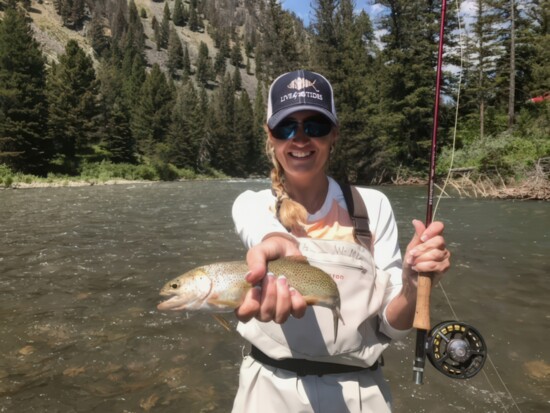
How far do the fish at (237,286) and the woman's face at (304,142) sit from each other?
56cm

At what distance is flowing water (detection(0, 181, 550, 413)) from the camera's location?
13.5ft

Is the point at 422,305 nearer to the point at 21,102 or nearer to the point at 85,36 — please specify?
the point at 21,102

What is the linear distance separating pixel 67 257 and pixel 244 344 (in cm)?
603

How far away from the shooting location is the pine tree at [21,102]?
1567 inches

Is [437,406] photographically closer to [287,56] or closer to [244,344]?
[244,344]

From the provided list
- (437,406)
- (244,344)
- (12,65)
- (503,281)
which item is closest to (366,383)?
(437,406)

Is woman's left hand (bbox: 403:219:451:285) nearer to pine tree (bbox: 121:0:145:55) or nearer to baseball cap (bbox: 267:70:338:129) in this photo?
baseball cap (bbox: 267:70:338:129)

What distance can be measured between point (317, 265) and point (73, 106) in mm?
55881

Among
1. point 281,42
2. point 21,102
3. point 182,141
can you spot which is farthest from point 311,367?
point 182,141

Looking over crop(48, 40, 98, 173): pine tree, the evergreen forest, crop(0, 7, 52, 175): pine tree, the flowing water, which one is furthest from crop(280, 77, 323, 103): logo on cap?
crop(48, 40, 98, 173): pine tree

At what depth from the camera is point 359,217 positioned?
2.30 metres

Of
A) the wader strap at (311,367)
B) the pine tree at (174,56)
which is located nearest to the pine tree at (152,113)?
the wader strap at (311,367)

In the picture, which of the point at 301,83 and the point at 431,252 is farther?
the point at 301,83

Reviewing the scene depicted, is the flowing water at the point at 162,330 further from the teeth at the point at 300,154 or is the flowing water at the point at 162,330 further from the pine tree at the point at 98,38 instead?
the pine tree at the point at 98,38
